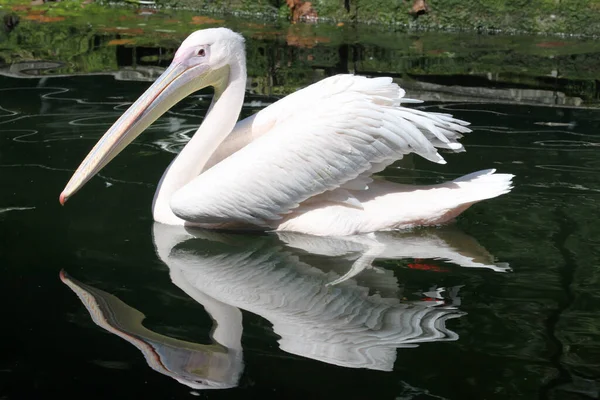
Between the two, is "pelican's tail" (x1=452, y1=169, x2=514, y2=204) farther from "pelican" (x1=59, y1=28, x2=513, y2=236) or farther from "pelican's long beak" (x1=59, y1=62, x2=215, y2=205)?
"pelican's long beak" (x1=59, y1=62, x2=215, y2=205)

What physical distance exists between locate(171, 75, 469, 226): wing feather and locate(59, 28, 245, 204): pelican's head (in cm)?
40

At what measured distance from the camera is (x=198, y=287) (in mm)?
3766

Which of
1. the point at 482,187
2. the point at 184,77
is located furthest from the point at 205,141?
the point at 482,187

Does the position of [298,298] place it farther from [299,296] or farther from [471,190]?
[471,190]

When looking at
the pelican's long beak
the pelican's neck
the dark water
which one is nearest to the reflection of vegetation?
the dark water

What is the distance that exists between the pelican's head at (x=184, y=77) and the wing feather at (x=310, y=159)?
15.8 inches

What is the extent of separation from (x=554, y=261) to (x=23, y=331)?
219cm

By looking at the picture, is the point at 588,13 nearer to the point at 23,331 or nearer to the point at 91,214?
the point at 91,214

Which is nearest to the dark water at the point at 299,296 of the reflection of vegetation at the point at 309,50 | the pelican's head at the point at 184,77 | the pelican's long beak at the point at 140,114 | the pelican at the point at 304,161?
the pelican at the point at 304,161

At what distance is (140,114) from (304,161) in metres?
0.83

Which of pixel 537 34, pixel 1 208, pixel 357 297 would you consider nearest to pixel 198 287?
pixel 357 297

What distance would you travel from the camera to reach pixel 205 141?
465 centimetres

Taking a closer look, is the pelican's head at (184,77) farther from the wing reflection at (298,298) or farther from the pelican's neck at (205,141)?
the wing reflection at (298,298)

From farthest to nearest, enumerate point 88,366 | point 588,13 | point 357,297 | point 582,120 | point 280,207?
point 588,13 → point 582,120 → point 280,207 → point 357,297 → point 88,366
